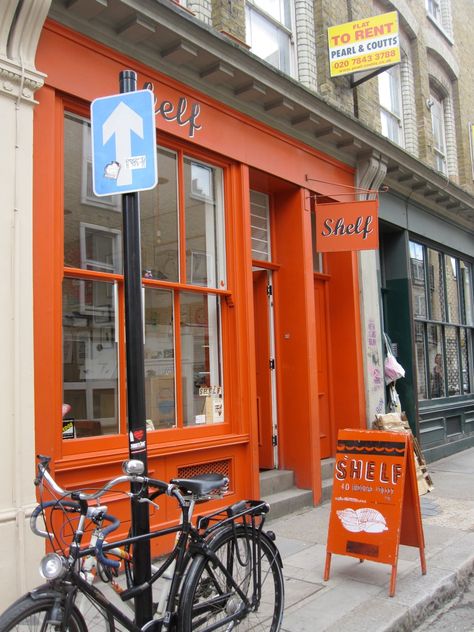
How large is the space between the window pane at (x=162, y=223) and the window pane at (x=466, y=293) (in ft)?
28.8

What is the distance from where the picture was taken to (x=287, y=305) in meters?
7.98

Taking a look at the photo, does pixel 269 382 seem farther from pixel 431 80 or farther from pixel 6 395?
pixel 431 80

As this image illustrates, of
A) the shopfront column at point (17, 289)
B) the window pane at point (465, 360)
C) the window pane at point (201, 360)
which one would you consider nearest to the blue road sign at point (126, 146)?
the shopfront column at point (17, 289)

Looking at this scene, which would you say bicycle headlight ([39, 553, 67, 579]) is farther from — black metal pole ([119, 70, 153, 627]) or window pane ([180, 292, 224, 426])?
window pane ([180, 292, 224, 426])

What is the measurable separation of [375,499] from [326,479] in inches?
132

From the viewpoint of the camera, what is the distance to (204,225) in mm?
6844

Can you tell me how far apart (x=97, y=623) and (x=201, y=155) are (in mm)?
4881

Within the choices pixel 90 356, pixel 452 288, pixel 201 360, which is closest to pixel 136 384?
pixel 90 356

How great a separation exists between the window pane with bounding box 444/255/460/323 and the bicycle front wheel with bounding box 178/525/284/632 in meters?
9.47

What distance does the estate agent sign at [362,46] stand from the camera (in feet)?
28.7

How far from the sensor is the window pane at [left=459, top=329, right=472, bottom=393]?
1288cm

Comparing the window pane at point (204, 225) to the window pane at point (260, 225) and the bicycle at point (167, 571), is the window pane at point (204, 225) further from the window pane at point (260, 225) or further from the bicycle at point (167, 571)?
the bicycle at point (167, 571)

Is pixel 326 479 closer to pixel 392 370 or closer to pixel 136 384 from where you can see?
pixel 392 370

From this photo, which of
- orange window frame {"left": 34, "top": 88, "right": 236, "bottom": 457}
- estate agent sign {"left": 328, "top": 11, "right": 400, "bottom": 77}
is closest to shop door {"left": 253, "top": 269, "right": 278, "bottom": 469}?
orange window frame {"left": 34, "top": 88, "right": 236, "bottom": 457}
